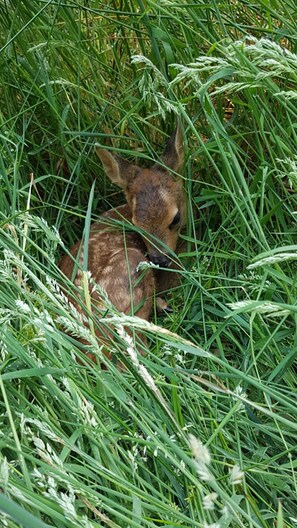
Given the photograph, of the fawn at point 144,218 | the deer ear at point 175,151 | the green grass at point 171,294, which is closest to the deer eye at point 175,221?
the fawn at point 144,218

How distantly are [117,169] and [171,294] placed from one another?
0.70 meters

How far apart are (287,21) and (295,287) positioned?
1062 millimetres

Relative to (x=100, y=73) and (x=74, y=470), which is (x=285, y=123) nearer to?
Answer: (x=100, y=73)

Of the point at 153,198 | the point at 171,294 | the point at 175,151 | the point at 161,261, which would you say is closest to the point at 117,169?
the point at 153,198

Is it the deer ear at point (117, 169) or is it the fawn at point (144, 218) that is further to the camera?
the deer ear at point (117, 169)

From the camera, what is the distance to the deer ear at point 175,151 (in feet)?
11.5

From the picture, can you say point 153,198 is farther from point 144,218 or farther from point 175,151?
point 175,151

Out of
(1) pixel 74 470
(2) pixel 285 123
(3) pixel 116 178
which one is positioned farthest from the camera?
(3) pixel 116 178

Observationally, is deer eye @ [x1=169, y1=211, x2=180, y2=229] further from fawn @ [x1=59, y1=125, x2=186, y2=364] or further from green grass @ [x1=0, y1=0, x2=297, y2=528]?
green grass @ [x1=0, y1=0, x2=297, y2=528]

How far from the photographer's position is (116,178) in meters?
3.78

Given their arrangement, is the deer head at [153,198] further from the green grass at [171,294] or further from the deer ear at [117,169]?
the green grass at [171,294]

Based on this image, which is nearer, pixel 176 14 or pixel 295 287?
pixel 295 287

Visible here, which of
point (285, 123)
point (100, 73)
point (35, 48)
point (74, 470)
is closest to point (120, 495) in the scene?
point (74, 470)

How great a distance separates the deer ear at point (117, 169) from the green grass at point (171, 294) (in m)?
0.09
